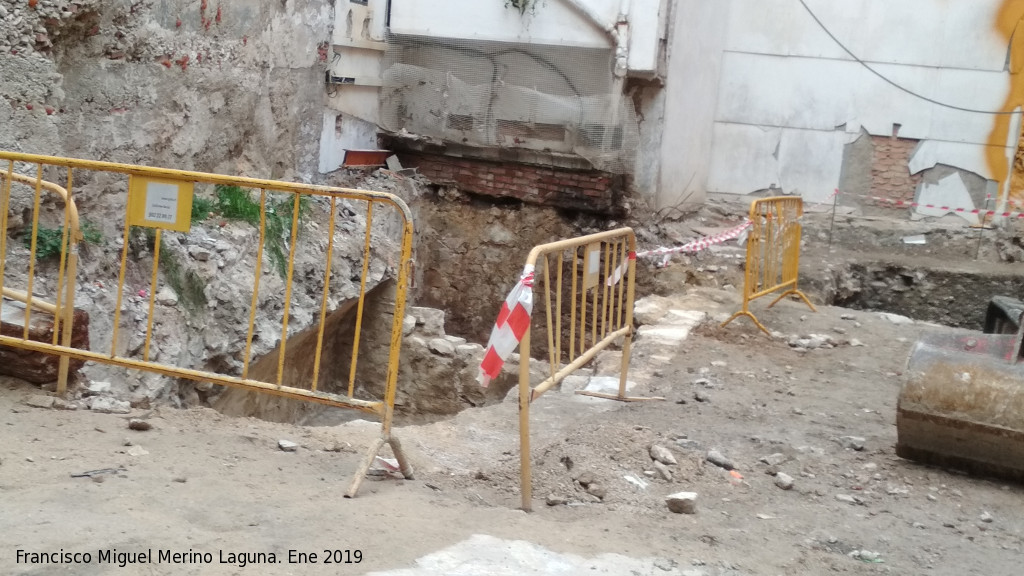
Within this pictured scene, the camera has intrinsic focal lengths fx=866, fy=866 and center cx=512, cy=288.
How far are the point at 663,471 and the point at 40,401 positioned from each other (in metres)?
3.17

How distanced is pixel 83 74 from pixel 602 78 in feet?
20.0

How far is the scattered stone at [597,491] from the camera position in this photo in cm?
396

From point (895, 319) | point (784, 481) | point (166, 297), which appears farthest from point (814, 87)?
point (166, 297)

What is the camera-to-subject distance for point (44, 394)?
4512 millimetres

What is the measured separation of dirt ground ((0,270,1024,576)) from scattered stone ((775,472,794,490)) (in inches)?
2.4

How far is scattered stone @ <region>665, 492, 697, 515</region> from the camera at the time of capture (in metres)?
3.80

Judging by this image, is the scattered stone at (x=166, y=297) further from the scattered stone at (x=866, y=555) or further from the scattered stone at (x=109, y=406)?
the scattered stone at (x=866, y=555)

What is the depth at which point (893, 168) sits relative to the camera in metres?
11.9

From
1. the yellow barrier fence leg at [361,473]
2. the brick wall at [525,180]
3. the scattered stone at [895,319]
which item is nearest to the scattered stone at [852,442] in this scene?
the yellow barrier fence leg at [361,473]

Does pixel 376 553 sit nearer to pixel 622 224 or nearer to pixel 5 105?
pixel 5 105

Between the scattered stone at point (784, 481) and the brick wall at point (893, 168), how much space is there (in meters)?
8.83

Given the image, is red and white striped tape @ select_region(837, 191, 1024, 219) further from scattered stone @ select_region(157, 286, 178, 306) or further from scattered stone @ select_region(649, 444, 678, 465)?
scattered stone @ select_region(157, 286, 178, 306)

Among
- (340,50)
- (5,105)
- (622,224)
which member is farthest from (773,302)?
(5,105)

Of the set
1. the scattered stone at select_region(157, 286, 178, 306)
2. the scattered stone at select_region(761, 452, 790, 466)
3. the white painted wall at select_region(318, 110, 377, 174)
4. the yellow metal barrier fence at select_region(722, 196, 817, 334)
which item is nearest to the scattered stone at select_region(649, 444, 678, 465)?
the scattered stone at select_region(761, 452, 790, 466)
